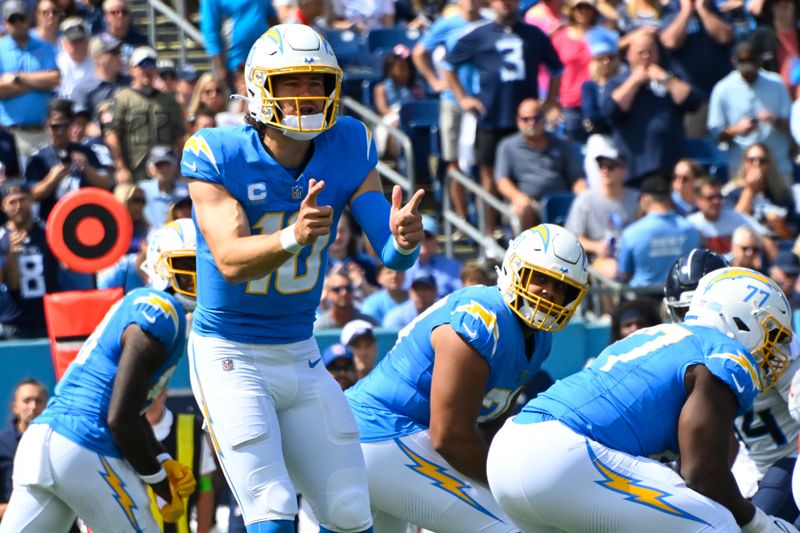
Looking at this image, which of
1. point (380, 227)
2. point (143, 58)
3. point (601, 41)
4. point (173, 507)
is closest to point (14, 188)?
point (143, 58)

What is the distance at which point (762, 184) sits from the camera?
1140 centimetres

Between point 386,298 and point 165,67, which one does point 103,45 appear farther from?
point 386,298

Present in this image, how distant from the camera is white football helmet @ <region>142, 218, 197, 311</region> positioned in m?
6.41

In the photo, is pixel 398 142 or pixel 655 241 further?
pixel 398 142

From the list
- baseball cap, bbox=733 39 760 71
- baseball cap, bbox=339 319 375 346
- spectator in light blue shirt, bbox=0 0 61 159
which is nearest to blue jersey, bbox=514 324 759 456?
baseball cap, bbox=339 319 375 346

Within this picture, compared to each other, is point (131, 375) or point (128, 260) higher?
point (131, 375)

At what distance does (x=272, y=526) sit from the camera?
5.18 m

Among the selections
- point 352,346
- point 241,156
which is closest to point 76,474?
point 241,156

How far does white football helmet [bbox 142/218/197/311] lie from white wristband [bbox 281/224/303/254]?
1567 mm

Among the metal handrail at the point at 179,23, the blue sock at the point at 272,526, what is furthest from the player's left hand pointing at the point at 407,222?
the metal handrail at the point at 179,23

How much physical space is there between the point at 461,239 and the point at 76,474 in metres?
6.01

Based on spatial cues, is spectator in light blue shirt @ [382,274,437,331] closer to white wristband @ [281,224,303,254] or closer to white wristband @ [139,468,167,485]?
white wristband @ [139,468,167,485]

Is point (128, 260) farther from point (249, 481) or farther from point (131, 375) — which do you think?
point (249, 481)

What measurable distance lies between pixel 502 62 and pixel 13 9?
379cm
